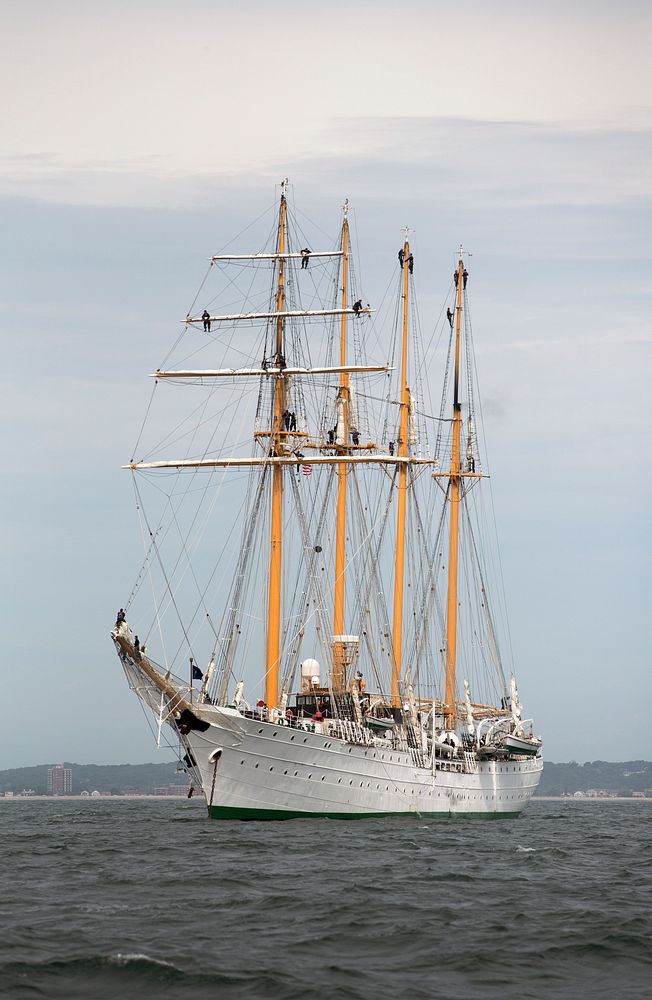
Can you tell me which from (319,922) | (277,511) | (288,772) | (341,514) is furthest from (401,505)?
(319,922)

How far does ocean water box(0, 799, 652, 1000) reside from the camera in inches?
1200

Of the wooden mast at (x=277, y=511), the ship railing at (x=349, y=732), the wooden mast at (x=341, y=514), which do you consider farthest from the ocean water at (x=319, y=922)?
the wooden mast at (x=341, y=514)

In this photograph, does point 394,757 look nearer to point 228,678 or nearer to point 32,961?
point 228,678

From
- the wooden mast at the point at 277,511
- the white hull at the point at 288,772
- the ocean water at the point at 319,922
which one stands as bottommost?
the ocean water at the point at 319,922

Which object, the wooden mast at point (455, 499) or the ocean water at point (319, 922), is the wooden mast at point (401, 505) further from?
the ocean water at point (319, 922)

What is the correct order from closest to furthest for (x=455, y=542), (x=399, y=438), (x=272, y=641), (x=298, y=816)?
1. (x=298, y=816)
2. (x=272, y=641)
3. (x=399, y=438)
4. (x=455, y=542)

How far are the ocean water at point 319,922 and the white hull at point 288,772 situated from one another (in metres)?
10.3

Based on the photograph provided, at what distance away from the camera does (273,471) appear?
282 ft

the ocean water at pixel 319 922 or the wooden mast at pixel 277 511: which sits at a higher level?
the wooden mast at pixel 277 511

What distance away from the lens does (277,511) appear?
85.0 meters

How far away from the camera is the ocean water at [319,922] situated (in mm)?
30484

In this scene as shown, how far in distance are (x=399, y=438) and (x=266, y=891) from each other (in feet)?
198

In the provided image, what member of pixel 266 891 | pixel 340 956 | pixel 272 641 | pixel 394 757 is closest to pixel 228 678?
pixel 272 641

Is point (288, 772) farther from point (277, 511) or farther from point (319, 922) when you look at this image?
point (319, 922)
